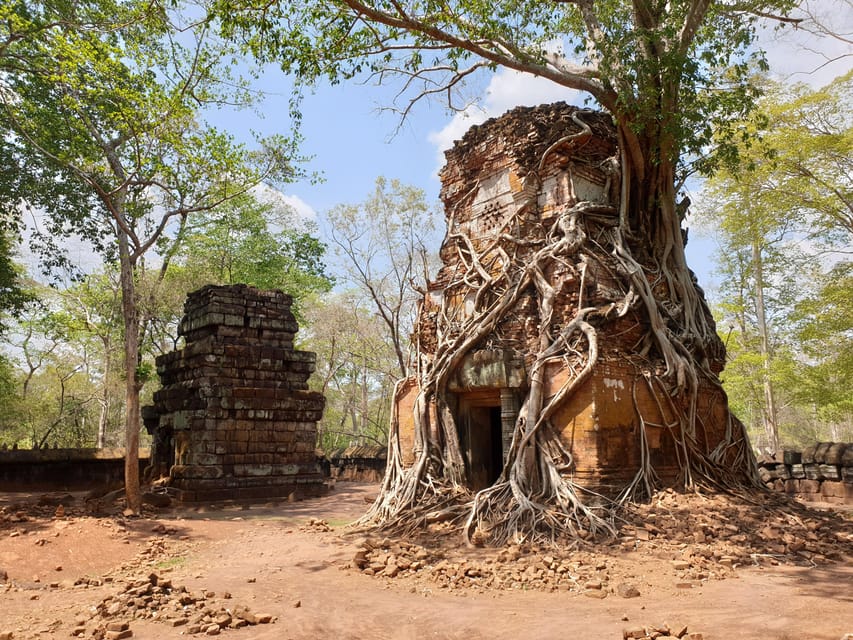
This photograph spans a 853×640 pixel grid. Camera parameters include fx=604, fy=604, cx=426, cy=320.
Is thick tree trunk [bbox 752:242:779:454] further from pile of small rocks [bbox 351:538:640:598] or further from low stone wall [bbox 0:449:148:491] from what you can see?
low stone wall [bbox 0:449:148:491]

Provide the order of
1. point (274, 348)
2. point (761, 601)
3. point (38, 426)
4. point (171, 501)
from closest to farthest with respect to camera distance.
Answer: point (761, 601), point (171, 501), point (274, 348), point (38, 426)

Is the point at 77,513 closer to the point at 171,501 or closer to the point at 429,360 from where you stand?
the point at 171,501

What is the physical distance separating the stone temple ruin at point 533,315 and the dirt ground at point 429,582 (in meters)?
0.95

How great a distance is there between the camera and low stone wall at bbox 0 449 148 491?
492 inches

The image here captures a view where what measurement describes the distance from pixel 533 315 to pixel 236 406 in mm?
6161

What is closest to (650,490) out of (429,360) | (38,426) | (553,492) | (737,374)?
(553,492)

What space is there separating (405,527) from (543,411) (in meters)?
2.10

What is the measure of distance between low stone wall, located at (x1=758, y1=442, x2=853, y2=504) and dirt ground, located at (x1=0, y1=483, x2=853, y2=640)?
3.92m

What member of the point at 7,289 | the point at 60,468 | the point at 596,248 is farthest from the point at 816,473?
the point at 7,289

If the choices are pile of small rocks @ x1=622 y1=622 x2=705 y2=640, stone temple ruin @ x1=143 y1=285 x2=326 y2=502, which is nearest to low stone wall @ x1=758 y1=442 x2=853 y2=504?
pile of small rocks @ x1=622 y1=622 x2=705 y2=640

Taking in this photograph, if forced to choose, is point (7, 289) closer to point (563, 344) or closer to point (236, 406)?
point (236, 406)

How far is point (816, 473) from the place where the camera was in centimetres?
1064

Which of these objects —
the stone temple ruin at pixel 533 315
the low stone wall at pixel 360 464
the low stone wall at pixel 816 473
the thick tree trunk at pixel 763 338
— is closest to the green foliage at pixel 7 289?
the low stone wall at pixel 360 464

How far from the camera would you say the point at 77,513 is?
343 inches
